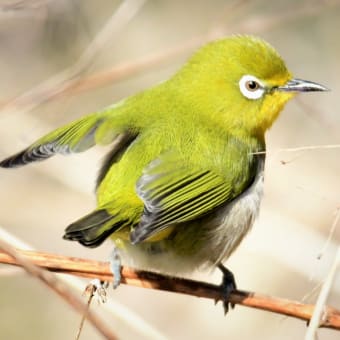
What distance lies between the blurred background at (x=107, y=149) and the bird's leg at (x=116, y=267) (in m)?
0.75

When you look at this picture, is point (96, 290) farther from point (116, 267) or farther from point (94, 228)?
point (116, 267)

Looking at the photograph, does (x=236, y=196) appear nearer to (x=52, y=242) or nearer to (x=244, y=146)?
(x=244, y=146)

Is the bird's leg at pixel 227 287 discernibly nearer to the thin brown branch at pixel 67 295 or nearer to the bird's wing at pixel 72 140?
the bird's wing at pixel 72 140

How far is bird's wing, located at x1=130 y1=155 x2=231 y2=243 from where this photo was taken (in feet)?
11.8

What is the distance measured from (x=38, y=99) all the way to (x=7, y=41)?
3.32 meters

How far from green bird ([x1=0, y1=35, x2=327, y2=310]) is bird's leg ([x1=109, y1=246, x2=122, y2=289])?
2 centimetres

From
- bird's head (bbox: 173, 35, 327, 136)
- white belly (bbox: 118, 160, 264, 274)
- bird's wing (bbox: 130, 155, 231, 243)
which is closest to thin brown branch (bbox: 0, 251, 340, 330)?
bird's wing (bbox: 130, 155, 231, 243)

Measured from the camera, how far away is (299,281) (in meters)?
6.45

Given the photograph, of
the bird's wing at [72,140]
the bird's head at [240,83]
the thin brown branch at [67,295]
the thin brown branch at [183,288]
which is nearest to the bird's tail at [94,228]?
the thin brown branch at [183,288]

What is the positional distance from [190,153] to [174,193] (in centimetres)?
30

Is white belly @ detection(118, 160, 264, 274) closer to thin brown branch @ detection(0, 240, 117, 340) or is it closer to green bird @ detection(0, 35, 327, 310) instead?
green bird @ detection(0, 35, 327, 310)

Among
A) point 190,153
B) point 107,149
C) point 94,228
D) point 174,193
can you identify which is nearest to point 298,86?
point 190,153

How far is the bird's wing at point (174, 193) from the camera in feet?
11.8

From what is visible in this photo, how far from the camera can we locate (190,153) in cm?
415
